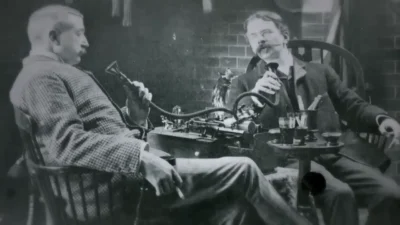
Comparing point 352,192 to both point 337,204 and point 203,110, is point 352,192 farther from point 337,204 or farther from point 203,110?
point 203,110

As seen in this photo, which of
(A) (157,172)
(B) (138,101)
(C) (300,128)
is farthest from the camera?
(B) (138,101)

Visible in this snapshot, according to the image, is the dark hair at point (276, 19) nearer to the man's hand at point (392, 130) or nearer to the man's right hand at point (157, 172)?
the man's hand at point (392, 130)

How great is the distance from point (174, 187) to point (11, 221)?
1.04m

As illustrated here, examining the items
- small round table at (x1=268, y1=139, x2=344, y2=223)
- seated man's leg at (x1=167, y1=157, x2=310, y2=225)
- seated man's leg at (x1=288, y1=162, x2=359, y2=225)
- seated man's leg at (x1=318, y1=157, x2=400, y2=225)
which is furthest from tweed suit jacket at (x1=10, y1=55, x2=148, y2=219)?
→ seated man's leg at (x1=318, y1=157, x2=400, y2=225)

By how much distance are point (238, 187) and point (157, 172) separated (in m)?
0.46

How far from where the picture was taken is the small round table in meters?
1.85

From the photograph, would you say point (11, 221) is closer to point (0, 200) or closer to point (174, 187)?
point (0, 200)

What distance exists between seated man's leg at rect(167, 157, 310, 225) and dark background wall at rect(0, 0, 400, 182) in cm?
38

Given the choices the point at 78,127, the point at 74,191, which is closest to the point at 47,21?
the point at 78,127

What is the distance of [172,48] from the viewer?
204 centimetres

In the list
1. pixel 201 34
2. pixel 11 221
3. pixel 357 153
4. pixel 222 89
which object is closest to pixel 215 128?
pixel 222 89

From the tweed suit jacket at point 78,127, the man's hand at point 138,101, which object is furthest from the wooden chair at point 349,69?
the tweed suit jacket at point 78,127

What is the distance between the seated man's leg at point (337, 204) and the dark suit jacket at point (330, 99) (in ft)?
0.70

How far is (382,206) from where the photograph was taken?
194 cm
